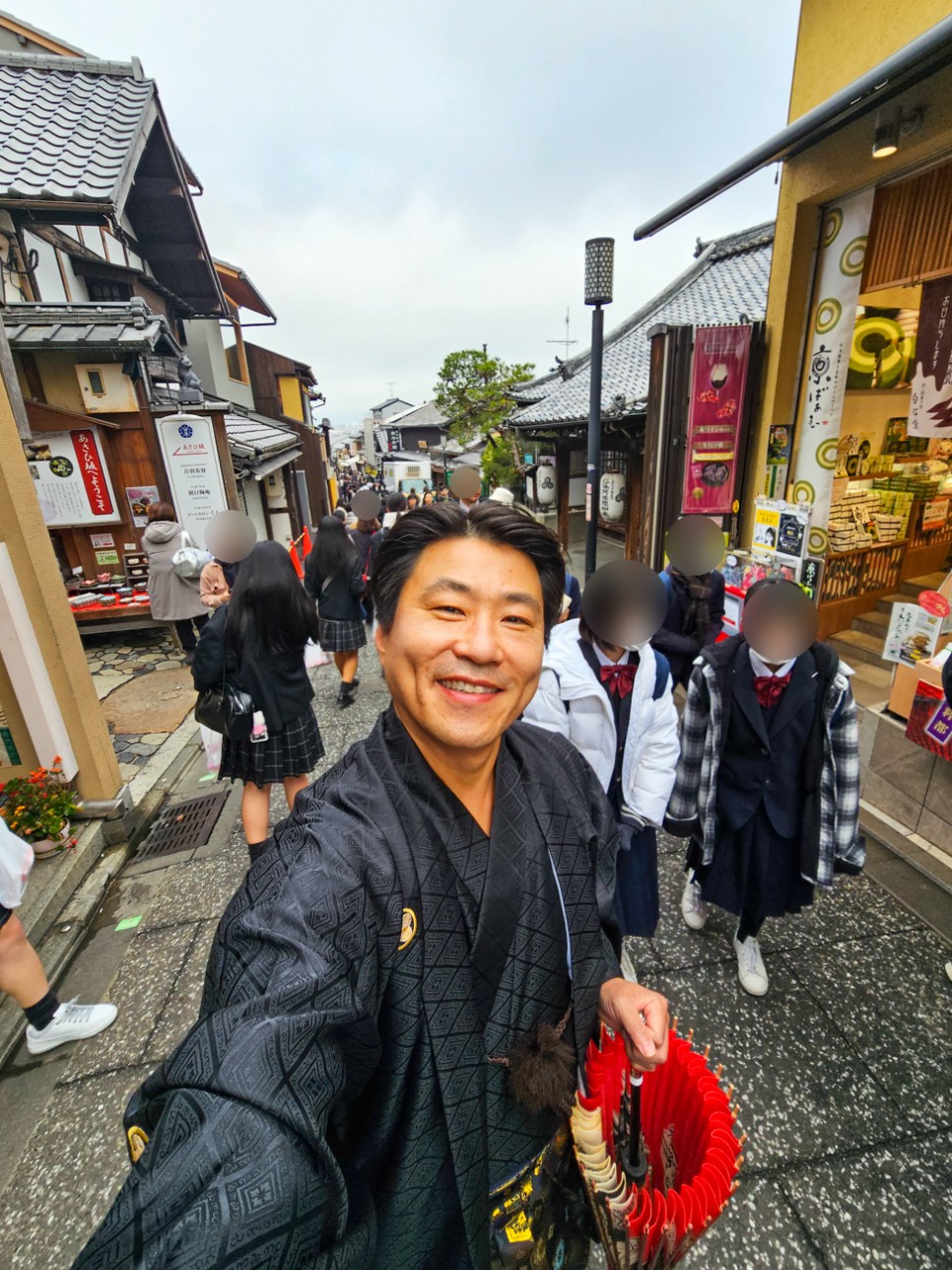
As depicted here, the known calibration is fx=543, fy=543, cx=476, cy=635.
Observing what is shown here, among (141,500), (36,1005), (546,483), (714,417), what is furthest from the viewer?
(546,483)

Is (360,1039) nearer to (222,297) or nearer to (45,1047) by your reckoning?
(45,1047)

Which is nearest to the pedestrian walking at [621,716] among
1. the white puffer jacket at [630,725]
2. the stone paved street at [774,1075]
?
the white puffer jacket at [630,725]

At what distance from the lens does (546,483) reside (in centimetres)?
1543

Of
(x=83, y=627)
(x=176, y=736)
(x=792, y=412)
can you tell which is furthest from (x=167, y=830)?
(x=792, y=412)

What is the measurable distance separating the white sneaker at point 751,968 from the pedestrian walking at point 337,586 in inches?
193

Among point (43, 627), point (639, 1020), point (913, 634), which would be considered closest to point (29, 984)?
point (43, 627)

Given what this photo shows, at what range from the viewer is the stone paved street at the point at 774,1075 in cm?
213

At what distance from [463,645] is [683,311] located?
13364 millimetres

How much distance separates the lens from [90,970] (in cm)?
337

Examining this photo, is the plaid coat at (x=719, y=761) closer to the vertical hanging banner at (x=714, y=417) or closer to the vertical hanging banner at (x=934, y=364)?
the vertical hanging banner at (x=934, y=364)

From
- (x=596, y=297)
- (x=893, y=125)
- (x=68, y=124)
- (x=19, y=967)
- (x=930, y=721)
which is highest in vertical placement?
(x=68, y=124)

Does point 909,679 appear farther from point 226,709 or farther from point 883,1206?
point 226,709

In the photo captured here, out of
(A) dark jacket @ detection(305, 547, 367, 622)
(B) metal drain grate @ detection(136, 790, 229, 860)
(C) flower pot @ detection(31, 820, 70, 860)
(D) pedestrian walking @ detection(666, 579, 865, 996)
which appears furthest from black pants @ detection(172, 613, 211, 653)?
(D) pedestrian walking @ detection(666, 579, 865, 996)

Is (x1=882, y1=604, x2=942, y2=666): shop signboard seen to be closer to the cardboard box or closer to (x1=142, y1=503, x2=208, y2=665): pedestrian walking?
the cardboard box
